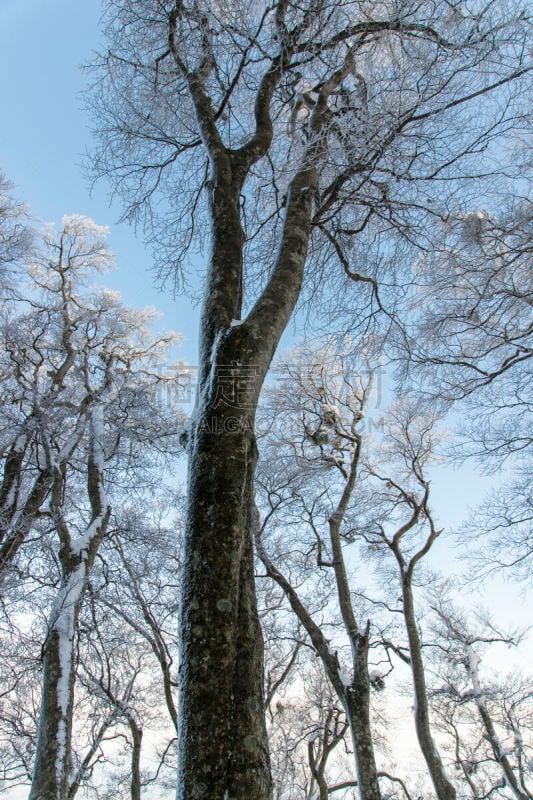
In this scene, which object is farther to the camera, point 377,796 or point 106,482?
point 106,482

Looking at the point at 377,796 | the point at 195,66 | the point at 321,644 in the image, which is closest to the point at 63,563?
the point at 321,644

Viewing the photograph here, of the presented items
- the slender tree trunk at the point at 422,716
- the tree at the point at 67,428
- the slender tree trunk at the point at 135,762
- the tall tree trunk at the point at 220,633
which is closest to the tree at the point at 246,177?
the tall tree trunk at the point at 220,633

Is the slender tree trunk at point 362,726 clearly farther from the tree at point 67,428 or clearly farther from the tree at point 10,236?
the tree at point 10,236

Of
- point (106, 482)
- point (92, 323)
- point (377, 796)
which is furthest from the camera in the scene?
point (92, 323)

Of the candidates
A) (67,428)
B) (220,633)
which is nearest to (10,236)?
(67,428)

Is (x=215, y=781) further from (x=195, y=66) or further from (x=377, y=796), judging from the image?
(x=377, y=796)

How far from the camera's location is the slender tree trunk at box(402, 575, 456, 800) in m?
7.25

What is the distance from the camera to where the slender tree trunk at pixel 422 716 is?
7.25 m

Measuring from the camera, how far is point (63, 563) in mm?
6355

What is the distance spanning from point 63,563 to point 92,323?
5.96m

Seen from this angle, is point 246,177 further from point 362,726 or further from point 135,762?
point 135,762

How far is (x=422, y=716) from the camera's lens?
786 cm


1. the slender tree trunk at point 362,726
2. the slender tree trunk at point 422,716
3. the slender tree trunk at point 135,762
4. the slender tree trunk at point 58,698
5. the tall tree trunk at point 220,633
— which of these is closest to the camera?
the tall tree trunk at point 220,633

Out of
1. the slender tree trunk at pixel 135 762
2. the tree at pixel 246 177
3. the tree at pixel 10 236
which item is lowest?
the slender tree trunk at pixel 135 762
